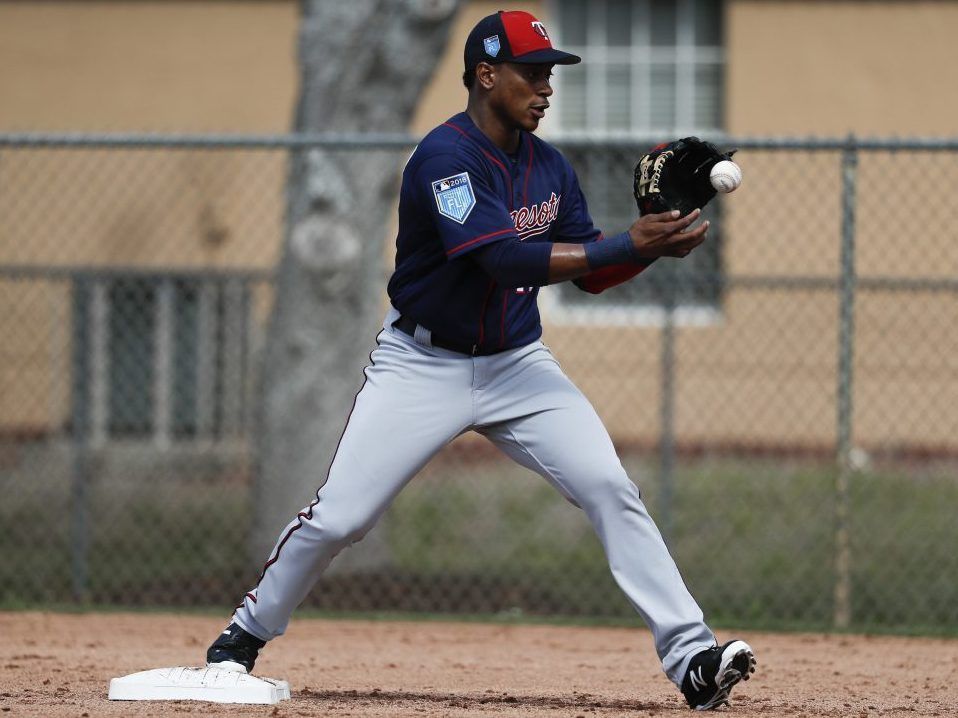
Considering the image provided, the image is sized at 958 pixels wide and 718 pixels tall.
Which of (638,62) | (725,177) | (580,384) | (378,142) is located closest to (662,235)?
(725,177)

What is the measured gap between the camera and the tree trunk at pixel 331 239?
838 centimetres

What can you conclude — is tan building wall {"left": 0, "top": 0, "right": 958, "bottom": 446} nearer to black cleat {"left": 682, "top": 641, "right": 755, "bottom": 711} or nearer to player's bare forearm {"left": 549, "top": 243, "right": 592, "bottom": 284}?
black cleat {"left": 682, "top": 641, "right": 755, "bottom": 711}

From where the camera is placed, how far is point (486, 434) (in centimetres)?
510

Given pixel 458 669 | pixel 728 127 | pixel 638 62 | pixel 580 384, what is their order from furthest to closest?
pixel 638 62 < pixel 728 127 < pixel 580 384 < pixel 458 669

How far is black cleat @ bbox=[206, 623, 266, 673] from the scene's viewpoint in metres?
5.08

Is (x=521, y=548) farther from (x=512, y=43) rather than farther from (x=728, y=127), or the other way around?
(x=512, y=43)

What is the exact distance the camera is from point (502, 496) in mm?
10523

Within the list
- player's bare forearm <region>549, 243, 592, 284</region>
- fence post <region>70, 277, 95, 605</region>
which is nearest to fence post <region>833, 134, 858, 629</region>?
player's bare forearm <region>549, 243, 592, 284</region>

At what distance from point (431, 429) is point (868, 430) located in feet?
26.2

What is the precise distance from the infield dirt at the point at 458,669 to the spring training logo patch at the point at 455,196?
4.84 feet

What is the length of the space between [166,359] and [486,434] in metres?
6.42

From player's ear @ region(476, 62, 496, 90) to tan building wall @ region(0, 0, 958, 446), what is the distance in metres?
7.06

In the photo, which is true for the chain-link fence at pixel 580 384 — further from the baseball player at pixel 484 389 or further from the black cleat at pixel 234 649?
the black cleat at pixel 234 649

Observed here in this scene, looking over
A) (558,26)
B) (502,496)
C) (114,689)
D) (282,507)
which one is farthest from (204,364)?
(114,689)
